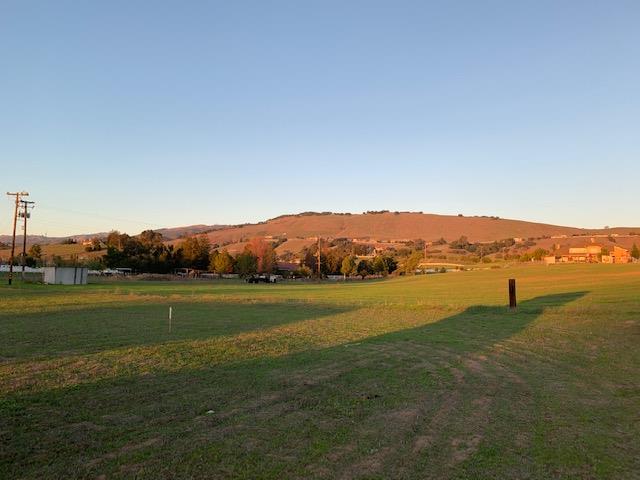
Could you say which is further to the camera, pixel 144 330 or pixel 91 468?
pixel 144 330

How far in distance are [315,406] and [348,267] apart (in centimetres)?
12121

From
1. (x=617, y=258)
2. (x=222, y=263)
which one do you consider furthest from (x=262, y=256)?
(x=617, y=258)

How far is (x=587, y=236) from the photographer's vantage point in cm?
17000

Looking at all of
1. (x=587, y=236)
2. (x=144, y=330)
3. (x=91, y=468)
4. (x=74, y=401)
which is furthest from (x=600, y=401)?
(x=587, y=236)

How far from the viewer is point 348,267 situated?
12925 cm

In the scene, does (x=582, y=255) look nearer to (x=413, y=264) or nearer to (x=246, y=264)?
(x=413, y=264)

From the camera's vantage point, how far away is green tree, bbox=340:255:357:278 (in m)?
129

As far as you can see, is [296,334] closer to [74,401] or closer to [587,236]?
[74,401]

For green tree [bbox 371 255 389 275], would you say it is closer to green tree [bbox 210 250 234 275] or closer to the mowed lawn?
green tree [bbox 210 250 234 275]

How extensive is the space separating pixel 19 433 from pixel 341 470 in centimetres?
406

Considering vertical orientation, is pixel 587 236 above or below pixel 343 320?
above

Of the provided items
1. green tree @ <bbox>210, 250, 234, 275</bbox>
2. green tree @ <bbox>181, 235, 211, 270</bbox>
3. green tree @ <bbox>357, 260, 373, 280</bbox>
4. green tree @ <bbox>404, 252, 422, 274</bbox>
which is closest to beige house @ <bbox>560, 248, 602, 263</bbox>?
Result: green tree @ <bbox>404, 252, 422, 274</bbox>

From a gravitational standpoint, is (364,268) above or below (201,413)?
above

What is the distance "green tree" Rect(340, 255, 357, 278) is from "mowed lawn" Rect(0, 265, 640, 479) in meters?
111
